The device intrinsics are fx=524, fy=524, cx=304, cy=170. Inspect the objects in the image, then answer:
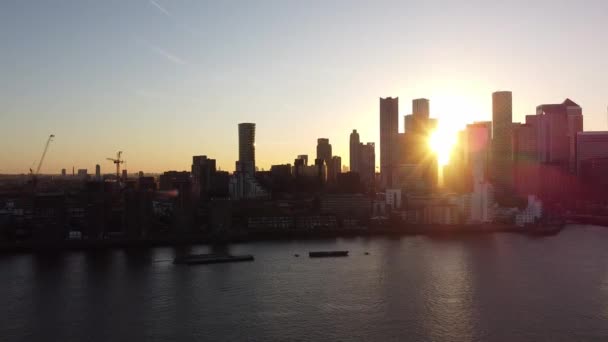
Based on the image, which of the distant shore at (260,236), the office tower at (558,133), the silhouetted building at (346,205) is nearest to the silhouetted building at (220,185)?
the silhouetted building at (346,205)

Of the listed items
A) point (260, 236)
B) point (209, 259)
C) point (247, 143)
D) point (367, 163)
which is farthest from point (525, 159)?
point (209, 259)

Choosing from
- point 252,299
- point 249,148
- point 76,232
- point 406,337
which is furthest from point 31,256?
point 249,148

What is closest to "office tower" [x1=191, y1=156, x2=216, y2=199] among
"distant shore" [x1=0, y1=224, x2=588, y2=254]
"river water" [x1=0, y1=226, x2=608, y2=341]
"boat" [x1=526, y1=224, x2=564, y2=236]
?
"distant shore" [x1=0, y1=224, x2=588, y2=254]

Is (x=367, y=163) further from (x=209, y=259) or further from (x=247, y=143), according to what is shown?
(x=209, y=259)

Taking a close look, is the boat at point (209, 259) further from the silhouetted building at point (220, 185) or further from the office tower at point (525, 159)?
the office tower at point (525, 159)

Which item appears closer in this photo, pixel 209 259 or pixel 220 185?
pixel 209 259

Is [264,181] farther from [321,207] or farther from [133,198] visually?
[133,198]
